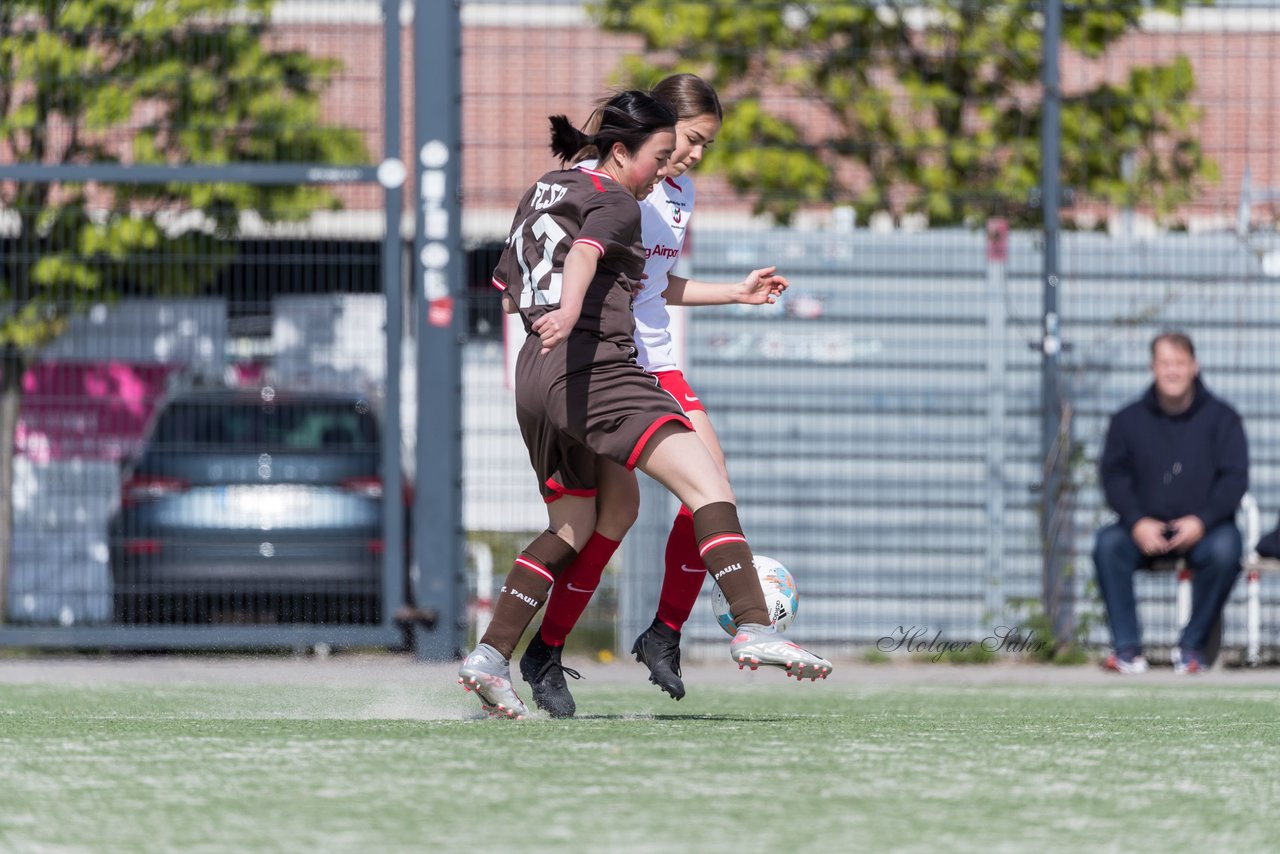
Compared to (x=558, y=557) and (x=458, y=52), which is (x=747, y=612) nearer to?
(x=558, y=557)

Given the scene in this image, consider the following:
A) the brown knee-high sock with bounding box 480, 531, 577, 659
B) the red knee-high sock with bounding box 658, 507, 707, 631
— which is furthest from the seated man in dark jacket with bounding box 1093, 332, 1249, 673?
the brown knee-high sock with bounding box 480, 531, 577, 659

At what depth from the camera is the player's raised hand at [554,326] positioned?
480cm

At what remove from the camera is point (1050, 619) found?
10.3 metres

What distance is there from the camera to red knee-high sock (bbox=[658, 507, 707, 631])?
612cm

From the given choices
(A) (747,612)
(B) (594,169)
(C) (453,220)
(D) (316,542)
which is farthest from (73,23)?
(A) (747,612)

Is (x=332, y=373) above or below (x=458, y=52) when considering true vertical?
below

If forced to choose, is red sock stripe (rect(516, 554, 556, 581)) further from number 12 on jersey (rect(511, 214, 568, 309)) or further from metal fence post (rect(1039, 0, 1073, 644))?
metal fence post (rect(1039, 0, 1073, 644))

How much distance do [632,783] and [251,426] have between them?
6.46 meters

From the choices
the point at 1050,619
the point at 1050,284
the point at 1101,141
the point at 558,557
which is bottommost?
the point at 1050,619

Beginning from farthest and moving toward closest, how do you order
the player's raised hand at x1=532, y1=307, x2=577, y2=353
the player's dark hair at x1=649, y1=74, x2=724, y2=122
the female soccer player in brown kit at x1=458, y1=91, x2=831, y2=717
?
the player's dark hair at x1=649, y1=74, x2=724, y2=122
the female soccer player in brown kit at x1=458, y1=91, x2=831, y2=717
the player's raised hand at x1=532, y1=307, x2=577, y2=353

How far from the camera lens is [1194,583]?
31.2ft

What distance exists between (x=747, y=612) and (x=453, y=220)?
521 cm
